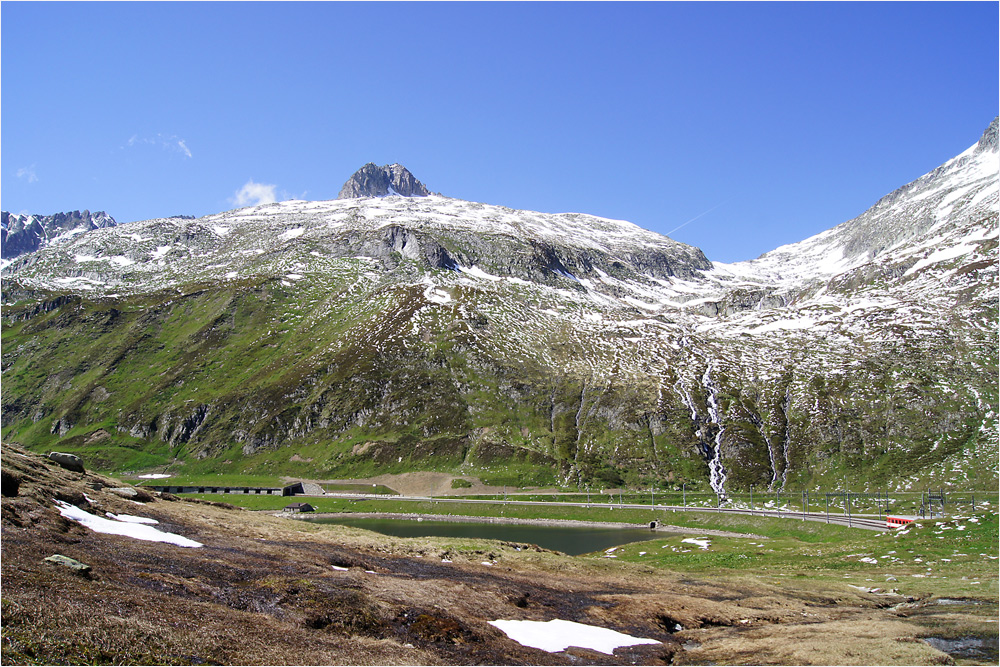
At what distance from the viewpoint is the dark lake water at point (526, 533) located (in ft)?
309

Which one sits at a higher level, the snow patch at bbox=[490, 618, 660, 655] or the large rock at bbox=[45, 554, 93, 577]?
the large rock at bbox=[45, 554, 93, 577]

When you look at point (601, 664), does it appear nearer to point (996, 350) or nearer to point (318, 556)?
point (318, 556)

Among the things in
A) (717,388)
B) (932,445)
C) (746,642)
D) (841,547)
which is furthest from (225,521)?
(717,388)

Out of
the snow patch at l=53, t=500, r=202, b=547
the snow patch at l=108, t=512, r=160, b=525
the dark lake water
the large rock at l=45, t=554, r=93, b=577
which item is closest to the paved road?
the dark lake water

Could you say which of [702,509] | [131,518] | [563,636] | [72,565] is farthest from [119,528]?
[702,509]

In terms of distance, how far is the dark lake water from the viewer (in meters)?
94.1

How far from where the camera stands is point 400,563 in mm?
39219

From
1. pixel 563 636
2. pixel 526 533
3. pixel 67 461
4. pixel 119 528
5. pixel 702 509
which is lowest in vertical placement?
pixel 526 533

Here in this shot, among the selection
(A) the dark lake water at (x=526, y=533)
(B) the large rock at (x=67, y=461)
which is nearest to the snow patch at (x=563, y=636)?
(B) the large rock at (x=67, y=461)

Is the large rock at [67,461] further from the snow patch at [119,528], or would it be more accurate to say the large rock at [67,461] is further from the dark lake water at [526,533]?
the dark lake water at [526,533]

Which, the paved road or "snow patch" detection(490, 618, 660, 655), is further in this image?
the paved road

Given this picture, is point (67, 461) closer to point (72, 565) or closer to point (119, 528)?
point (119, 528)

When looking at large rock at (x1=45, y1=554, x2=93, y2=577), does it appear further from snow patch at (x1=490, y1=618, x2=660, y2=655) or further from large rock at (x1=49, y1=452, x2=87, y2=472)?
large rock at (x1=49, y1=452, x2=87, y2=472)

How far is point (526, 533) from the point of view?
346ft
